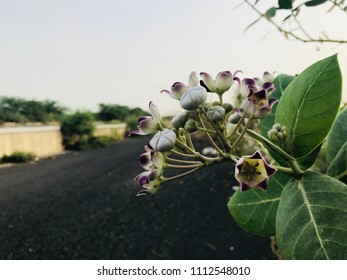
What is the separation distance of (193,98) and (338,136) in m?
0.23

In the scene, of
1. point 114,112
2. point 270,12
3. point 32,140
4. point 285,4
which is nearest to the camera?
point 285,4

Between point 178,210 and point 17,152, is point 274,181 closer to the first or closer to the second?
point 178,210

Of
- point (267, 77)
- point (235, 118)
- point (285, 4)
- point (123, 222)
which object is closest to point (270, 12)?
point (285, 4)

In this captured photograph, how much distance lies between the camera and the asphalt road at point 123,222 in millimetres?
3408

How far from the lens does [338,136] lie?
555 millimetres

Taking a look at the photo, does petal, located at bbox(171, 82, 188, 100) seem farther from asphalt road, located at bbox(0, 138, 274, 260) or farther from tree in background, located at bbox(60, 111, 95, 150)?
tree in background, located at bbox(60, 111, 95, 150)

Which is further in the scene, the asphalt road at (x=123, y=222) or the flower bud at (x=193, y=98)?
the asphalt road at (x=123, y=222)

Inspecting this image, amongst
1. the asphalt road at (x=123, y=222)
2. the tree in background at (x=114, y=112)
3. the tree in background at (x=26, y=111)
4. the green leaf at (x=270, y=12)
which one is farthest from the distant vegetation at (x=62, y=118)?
the green leaf at (x=270, y=12)

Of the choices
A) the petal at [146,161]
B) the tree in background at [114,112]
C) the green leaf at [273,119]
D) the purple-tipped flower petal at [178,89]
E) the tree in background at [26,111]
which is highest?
the purple-tipped flower petal at [178,89]

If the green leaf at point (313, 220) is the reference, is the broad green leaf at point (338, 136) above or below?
above

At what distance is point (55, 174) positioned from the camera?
24.5 feet

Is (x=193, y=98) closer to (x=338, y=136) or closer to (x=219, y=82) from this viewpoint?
(x=219, y=82)

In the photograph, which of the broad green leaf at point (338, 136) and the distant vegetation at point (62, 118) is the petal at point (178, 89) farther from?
the distant vegetation at point (62, 118)

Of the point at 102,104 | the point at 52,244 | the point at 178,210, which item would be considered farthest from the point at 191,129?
the point at 102,104
